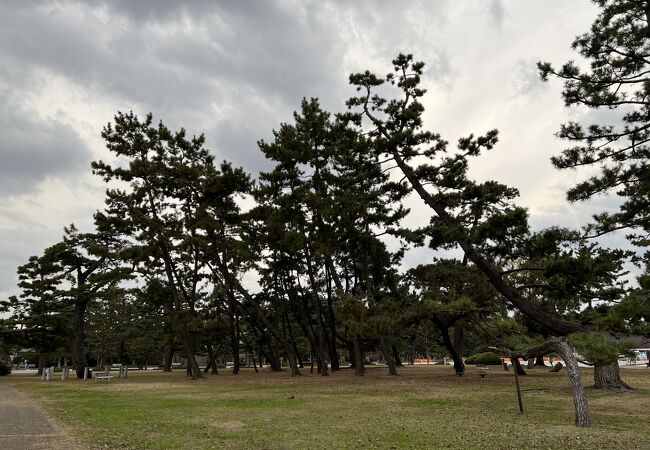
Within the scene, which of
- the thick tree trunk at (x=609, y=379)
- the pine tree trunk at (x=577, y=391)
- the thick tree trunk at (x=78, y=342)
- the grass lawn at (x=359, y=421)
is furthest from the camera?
the thick tree trunk at (x=78, y=342)

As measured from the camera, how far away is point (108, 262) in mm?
34938

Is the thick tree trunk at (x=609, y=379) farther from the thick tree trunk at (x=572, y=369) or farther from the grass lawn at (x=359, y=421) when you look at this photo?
the thick tree trunk at (x=572, y=369)

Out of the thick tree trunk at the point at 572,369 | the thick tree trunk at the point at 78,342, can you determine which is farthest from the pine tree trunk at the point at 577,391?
the thick tree trunk at the point at 78,342

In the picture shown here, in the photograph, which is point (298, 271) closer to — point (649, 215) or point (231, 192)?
point (231, 192)

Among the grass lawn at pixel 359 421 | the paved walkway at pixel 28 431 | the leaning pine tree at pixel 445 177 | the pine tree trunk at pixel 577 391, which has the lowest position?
the grass lawn at pixel 359 421

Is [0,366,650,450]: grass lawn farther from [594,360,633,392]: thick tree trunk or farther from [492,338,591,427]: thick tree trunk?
[594,360,633,392]: thick tree trunk

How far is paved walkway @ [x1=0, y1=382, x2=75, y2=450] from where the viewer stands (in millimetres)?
8586

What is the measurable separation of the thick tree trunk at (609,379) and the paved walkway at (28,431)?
18.1 m

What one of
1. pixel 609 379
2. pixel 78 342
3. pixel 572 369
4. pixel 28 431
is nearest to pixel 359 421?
pixel 572 369

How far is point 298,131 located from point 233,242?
8.44 metres

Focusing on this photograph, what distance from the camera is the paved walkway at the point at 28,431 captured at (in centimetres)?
859

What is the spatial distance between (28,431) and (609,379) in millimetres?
19494

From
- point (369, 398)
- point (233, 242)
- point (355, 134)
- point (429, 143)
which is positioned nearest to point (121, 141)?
point (233, 242)

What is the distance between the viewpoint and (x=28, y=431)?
33.4 ft
